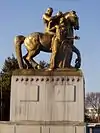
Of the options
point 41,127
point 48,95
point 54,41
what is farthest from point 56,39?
point 41,127

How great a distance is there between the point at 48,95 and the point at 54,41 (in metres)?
1.91

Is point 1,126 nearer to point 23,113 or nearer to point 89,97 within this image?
point 23,113

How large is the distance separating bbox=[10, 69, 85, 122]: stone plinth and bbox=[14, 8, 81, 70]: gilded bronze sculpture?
0.48m

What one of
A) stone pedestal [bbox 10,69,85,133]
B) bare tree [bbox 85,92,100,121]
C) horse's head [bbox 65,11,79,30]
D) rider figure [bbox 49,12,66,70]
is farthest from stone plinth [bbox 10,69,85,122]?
bare tree [bbox 85,92,100,121]

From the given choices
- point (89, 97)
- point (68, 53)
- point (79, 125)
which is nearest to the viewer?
point (79, 125)

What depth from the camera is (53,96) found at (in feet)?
44.2

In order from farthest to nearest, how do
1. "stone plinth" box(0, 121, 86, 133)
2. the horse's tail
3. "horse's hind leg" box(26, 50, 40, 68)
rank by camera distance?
the horse's tail, "horse's hind leg" box(26, 50, 40, 68), "stone plinth" box(0, 121, 86, 133)

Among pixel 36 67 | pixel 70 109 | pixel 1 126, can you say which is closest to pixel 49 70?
pixel 36 67

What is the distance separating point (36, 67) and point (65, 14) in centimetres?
219

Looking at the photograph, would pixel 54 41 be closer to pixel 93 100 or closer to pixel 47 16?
pixel 47 16

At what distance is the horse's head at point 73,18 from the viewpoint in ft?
47.4

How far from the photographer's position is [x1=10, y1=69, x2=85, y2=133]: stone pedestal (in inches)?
523

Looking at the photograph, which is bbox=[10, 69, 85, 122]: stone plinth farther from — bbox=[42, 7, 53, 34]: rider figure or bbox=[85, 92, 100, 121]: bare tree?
bbox=[85, 92, 100, 121]: bare tree

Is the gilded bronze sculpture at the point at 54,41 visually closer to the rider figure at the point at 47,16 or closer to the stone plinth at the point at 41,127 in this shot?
the rider figure at the point at 47,16
